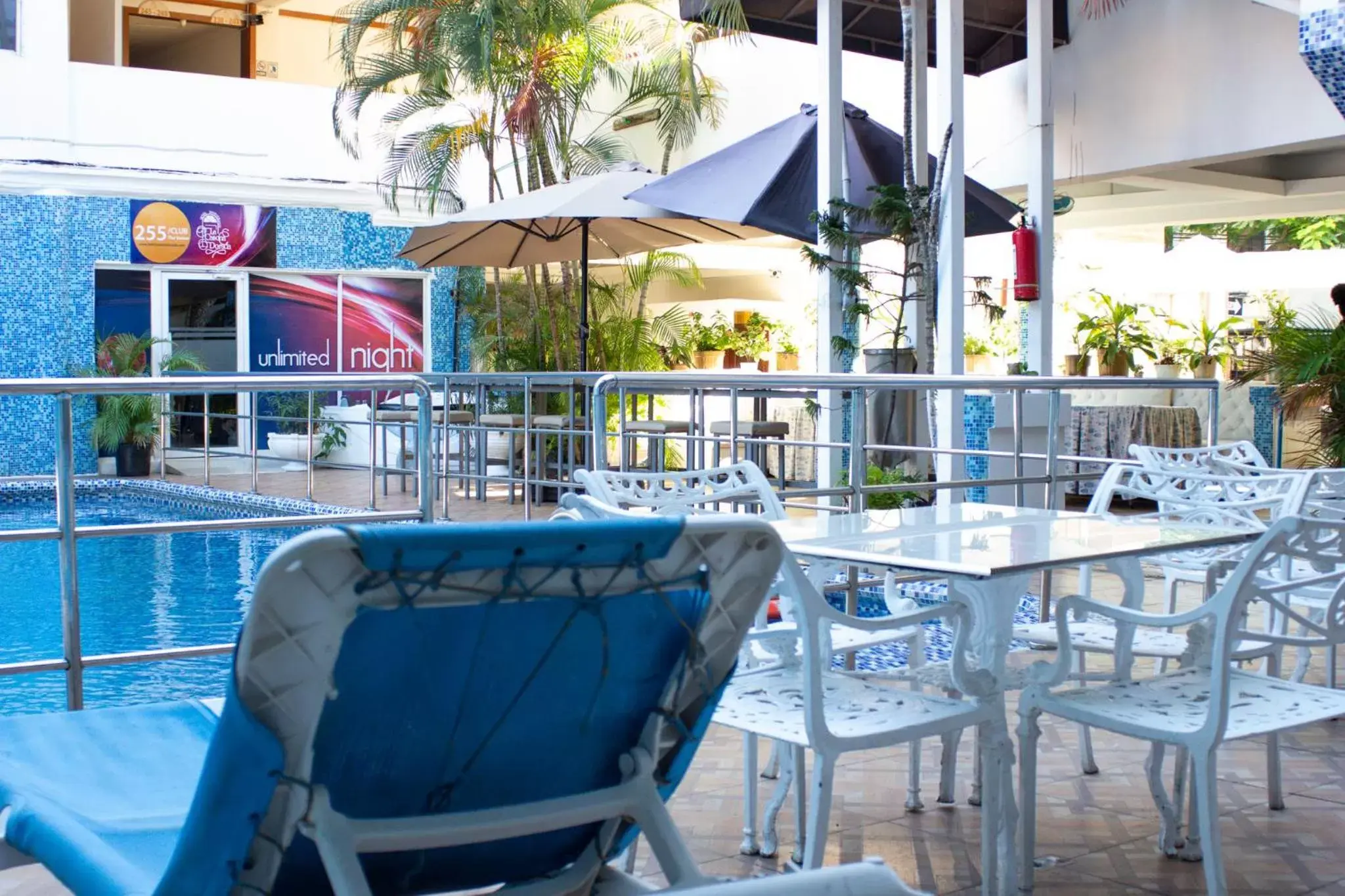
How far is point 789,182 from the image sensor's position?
7.82m

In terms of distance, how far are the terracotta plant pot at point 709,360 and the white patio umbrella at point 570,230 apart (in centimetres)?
508

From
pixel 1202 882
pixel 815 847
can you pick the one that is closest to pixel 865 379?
pixel 1202 882

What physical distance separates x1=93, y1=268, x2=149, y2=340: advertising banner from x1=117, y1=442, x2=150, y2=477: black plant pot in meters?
1.39

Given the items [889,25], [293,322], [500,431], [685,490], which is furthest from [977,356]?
[685,490]

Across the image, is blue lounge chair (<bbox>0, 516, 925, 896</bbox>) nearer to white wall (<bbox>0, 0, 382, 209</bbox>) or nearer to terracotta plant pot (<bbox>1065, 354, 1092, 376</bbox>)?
terracotta plant pot (<bbox>1065, 354, 1092, 376</bbox>)

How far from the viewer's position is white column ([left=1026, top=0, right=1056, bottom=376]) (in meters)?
7.97

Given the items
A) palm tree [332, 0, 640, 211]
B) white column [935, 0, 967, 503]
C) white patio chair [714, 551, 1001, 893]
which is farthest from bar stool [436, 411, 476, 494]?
white patio chair [714, 551, 1001, 893]

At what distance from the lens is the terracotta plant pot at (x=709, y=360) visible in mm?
15469

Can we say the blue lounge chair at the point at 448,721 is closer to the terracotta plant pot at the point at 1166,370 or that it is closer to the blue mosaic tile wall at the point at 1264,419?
the terracotta plant pot at the point at 1166,370

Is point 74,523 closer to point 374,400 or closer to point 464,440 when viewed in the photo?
point 374,400

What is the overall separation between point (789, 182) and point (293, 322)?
7667 millimetres

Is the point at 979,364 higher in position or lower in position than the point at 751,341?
lower

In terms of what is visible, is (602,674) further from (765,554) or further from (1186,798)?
(1186,798)

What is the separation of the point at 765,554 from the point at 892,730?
105 cm
